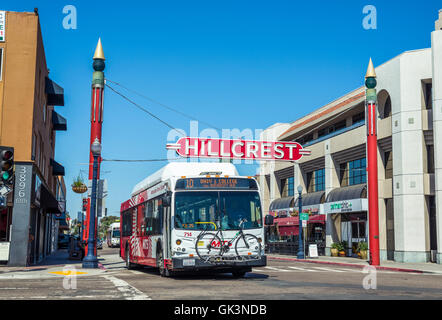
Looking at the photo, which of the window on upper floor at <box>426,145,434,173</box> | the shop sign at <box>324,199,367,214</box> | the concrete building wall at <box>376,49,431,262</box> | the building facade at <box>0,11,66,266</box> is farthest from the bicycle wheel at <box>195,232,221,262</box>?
the shop sign at <box>324,199,367,214</box>

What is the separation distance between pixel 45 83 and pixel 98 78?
29.1ft

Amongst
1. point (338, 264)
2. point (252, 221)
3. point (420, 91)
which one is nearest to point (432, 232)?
point (338, 264)

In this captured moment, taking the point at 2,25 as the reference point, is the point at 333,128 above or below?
below

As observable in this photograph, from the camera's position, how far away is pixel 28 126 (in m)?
25.2

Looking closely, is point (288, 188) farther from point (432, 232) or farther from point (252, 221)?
point (252, 221)

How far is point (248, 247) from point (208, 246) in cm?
117

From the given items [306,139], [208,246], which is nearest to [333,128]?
[306,139]

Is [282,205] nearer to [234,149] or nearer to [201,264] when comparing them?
[234,149]

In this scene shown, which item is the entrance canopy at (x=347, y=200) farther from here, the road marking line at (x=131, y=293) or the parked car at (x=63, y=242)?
the parked car at (x=63, y=242)

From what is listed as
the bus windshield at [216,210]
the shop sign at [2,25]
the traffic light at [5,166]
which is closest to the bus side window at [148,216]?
the bus windshield at [216,210]

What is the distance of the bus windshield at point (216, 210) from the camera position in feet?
51.0

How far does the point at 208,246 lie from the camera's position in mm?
15391

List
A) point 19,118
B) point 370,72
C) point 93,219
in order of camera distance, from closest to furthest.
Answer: point 93,219
point 19,118
point 370,72

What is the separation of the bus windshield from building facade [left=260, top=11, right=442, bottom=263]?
17.7 meters
